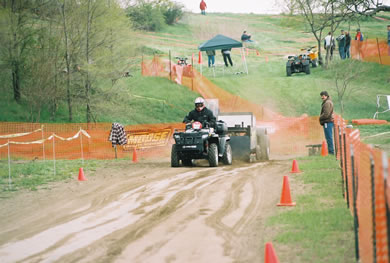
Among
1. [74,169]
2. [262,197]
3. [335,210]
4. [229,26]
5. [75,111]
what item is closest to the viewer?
[335,210]

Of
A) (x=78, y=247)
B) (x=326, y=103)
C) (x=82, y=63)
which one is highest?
(x=82, y=63)

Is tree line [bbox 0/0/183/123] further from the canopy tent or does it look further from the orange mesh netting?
the canopy tent

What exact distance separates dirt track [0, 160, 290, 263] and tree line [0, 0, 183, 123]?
16544 millimetres

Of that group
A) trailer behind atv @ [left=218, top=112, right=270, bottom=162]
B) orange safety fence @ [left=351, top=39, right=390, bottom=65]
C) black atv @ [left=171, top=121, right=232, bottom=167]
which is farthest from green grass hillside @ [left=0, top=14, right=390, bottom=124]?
black atv @ [left=171, top=121, right=232, bottom=167]

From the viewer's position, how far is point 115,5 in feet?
117

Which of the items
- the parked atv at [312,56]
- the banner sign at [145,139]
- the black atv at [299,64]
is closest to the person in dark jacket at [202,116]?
the banner sign at [145,139]

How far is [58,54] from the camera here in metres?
30.5

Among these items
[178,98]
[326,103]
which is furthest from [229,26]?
[326,103]

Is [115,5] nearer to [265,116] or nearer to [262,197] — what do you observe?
[265,116]

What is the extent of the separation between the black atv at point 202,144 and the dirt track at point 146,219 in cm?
129

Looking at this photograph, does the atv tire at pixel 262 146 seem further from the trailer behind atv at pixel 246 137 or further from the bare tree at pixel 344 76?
the bare tree at pixel 344 76

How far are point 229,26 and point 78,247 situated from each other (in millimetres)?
71077

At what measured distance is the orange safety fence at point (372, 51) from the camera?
42.4 metres

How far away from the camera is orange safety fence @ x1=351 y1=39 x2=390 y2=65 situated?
4241 cm
